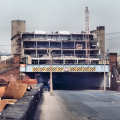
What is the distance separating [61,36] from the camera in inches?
5576

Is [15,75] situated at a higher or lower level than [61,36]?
lower

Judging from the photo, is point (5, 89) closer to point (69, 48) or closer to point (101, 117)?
point (101, 117)

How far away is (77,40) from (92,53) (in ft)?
33.0

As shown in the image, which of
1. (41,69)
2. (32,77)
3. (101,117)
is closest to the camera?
(101,117)

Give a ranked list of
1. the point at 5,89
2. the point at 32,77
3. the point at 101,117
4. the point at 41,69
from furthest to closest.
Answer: the point at 32,77 → the point at 41,69 → the point at 5,89 → the point at 101,117

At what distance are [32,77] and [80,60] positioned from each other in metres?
63.0

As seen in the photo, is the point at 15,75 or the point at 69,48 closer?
the point at 15,75

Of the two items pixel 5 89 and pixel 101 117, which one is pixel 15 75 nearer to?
pixel 5 89

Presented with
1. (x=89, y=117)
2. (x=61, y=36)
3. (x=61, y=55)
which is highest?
(x=61, y=36)

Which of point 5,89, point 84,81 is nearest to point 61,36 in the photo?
point 84,81

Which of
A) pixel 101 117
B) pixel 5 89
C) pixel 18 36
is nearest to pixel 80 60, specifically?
pixel 18 36

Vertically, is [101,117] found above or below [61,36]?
below

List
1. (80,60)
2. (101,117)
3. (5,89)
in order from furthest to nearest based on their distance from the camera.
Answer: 1. (80,60)
2. (5,89)
3. (101,117)

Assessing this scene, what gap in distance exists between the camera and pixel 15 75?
71875mm
